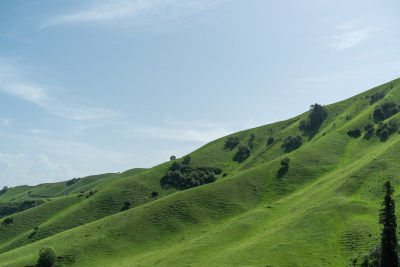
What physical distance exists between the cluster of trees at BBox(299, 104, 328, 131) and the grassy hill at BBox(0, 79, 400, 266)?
1332 cm

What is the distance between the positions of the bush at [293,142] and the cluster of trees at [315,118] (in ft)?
49.3

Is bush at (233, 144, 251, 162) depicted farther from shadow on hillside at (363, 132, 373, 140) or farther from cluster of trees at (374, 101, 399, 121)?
cluster of trees at (374, 101, 399, 121)

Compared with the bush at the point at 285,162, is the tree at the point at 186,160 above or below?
above

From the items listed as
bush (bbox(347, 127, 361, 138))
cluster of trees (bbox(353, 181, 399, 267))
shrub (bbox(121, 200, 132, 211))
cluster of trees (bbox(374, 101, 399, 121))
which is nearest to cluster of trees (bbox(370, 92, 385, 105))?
cluster of trees (bbox(374, 101, 399, 121))

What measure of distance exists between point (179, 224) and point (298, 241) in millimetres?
37549

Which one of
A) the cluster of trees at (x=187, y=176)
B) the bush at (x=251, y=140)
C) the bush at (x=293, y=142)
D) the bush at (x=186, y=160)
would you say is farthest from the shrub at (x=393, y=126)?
the bush at (x=186, y=160)

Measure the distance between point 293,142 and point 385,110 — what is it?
145 ft

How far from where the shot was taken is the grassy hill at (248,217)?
63559 millimetres

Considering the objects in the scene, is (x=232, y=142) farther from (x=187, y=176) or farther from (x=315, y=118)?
(x=315, y=118)

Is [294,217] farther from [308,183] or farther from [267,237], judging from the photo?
[308,183]

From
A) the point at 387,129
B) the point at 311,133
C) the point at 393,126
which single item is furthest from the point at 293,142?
the point at 393,126

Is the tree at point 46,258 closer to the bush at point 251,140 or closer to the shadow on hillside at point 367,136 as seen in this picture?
the bush at point 251,140

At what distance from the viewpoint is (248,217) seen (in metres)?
86.7

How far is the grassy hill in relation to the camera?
209ft
